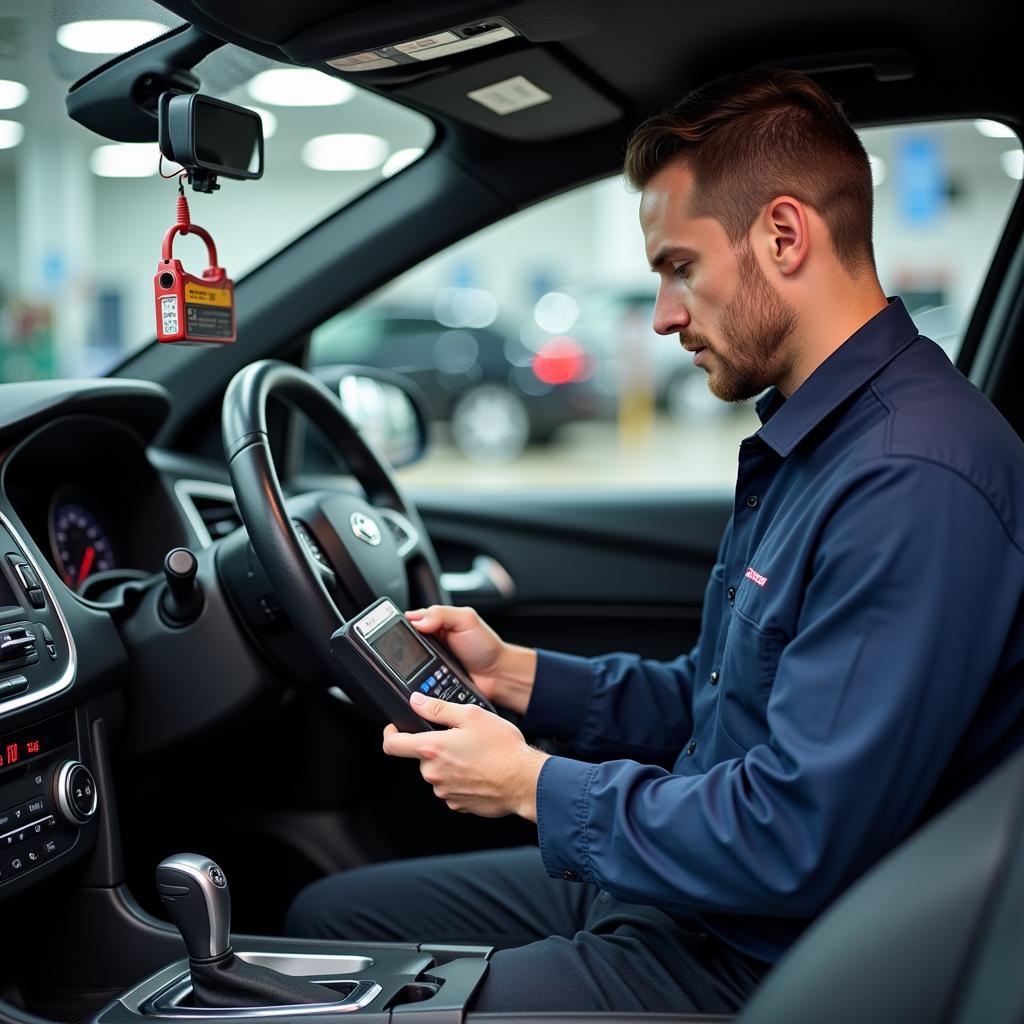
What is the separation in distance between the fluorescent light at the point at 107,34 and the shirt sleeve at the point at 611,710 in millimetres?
943

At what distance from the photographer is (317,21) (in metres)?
1.45

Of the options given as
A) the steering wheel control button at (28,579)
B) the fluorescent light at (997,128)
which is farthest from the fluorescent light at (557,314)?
the steering wheel control button at (28,579)

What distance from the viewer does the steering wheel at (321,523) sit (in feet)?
4.82

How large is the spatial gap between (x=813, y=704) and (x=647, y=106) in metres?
1.19

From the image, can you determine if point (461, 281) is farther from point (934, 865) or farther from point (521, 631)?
point (934, 865)

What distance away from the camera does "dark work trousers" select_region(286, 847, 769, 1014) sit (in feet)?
4.05

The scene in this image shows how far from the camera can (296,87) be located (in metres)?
1.92

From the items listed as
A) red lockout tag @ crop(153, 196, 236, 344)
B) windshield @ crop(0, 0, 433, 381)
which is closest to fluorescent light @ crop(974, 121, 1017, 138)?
windshield @ crop(0, 0, 433, 381)

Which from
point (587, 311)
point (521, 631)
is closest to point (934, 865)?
point (521, 631)

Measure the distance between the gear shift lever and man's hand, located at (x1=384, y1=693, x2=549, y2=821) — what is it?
24 centimetres

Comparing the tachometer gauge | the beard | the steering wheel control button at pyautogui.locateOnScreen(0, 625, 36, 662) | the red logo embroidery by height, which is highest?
the beard

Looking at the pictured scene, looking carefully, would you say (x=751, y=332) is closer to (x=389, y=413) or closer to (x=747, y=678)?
(x=747, y=678)

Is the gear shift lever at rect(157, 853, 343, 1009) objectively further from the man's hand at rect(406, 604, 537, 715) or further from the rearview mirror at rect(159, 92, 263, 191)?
the rearview mirror at rect(159, 92, 263, 191)

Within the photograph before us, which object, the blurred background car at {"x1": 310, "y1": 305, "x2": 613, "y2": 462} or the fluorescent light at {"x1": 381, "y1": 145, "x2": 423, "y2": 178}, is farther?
the blurred background car at {"x1": 310, "y1": 305, "x2": 613, "y2": 462}
